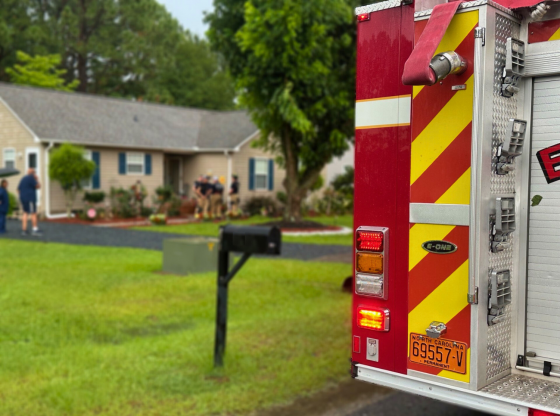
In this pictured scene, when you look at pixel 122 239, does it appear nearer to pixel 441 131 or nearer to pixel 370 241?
pixel 370 241

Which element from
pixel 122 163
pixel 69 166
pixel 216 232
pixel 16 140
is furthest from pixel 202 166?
pixel 216 232

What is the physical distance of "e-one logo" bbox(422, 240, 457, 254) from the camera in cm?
289

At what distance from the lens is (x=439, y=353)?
117 inches

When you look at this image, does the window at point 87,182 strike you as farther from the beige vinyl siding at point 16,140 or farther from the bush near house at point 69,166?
the beige vinyl siding at point 16,140

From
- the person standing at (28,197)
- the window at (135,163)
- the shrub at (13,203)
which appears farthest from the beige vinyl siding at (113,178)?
the person standing at (28,197)

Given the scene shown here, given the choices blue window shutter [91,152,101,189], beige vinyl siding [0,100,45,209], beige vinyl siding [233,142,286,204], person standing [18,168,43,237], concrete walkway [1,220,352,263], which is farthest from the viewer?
beige vinyl siding [233,142,286,204]

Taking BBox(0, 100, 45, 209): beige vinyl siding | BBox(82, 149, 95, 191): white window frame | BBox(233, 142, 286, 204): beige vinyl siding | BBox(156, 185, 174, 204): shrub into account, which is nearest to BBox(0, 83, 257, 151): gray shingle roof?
BBox(0, 100, 45, 209): beige vinyl siding

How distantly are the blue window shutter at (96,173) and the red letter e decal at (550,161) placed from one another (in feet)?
73.6

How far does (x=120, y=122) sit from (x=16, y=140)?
4419 millimetres

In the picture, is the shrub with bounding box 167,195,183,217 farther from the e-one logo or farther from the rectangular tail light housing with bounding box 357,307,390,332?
the e-one logo

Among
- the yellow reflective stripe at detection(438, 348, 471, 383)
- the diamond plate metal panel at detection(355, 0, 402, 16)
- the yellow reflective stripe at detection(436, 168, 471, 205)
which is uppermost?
the diamond plate metal panel at detection(355, 0, 402, 16)

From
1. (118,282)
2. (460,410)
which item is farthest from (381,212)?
(118,282)

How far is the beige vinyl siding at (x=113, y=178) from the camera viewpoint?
907 inches

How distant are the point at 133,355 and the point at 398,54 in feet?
14.7
